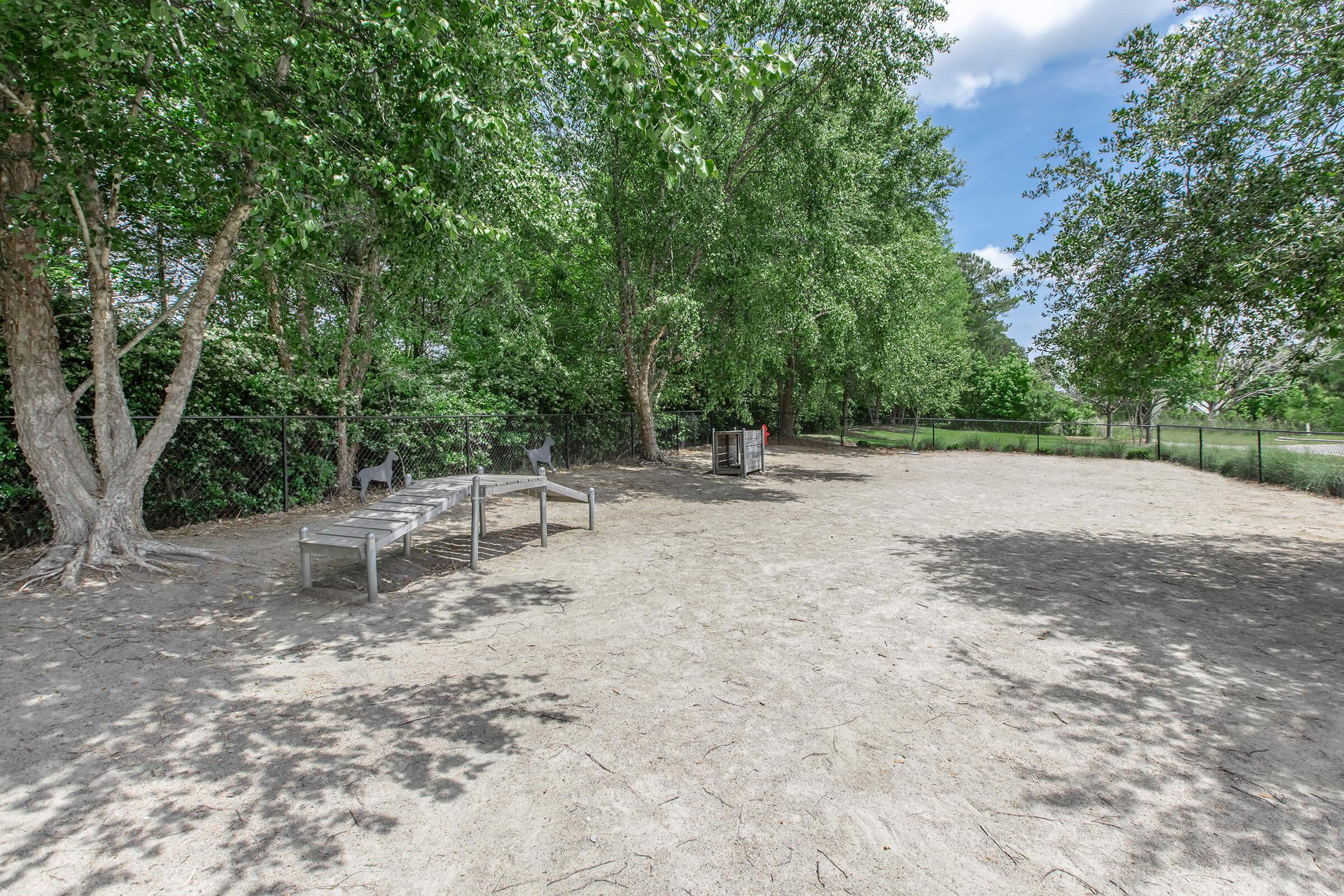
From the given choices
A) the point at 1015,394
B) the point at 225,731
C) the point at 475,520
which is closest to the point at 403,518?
the point at 475,520

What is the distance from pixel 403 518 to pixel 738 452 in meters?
10.2

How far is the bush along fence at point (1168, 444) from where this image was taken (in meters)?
12.1

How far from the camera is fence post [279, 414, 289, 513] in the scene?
8453mm

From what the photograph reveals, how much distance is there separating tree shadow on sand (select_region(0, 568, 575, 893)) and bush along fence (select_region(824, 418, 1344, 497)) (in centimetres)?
1484

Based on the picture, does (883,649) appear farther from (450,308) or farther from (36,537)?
(450,308)

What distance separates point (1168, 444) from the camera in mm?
18984

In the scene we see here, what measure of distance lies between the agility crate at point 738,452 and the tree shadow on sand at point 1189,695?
25.6 feet

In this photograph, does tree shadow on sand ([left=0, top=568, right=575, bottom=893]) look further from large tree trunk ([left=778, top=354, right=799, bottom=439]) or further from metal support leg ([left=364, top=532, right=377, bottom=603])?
large tree trunk ([left=778, top=354, right=799, bottom=439])

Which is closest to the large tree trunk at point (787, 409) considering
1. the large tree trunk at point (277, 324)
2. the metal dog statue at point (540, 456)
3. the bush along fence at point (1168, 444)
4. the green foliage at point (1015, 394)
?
the bush along fence at point (1168, 444)

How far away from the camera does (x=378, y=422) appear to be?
10.0 meters

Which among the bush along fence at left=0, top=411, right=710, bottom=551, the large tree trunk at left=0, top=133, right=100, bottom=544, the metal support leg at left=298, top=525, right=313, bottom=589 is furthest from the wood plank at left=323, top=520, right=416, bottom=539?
the bush along fence at left=0, top=411, right=710, bottom=551

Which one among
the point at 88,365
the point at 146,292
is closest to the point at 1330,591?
the point at 88,365

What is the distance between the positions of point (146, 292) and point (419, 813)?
27.6ft

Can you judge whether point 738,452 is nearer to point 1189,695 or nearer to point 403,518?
point 403,518
